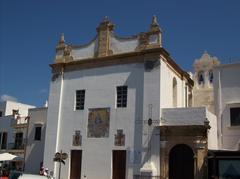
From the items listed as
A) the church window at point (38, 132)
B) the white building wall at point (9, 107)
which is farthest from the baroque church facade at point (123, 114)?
the white building wall at point (9, 107)

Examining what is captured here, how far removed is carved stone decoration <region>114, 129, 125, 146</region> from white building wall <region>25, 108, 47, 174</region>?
842cm

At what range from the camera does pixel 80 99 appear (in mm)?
25531

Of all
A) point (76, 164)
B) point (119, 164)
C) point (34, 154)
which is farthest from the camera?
point (34, 154)

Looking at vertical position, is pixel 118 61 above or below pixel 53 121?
above

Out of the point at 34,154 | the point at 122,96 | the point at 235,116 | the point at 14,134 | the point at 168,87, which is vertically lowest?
the point at 34,154

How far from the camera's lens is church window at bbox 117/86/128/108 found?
23516mm

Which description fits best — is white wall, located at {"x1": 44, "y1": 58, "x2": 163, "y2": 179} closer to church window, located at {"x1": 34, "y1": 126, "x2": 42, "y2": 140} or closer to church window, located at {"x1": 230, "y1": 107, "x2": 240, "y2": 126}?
church window, located at {"x1": 34, "y1": 126, "x2": 42, "y2": 140}

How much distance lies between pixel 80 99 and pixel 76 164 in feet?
15.0

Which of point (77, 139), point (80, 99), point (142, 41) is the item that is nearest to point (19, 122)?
point (80, 99)

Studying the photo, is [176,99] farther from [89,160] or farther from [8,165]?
[8,165]

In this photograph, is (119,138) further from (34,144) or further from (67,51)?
(34,144)

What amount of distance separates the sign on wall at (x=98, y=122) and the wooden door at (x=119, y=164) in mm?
1510

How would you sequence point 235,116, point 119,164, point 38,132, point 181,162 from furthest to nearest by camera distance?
1. point 38,132
2. point 235,116
3. point 119,164
4. point 181,162

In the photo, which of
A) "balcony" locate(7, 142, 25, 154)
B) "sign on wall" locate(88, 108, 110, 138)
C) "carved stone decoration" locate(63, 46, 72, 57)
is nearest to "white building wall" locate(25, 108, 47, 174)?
"balcony" locate(7, 142, 25, 154)
